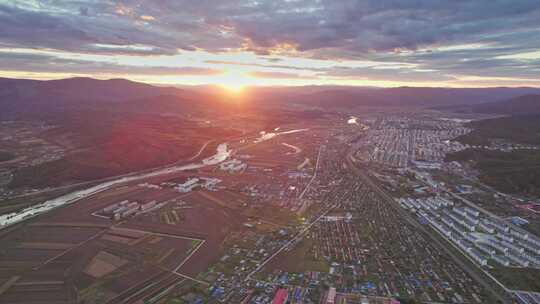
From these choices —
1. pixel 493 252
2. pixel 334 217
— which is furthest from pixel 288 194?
pixel 493 252

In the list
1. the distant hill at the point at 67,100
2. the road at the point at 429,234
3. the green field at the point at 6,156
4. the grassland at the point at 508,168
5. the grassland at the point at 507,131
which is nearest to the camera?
the road at the point at 429,234

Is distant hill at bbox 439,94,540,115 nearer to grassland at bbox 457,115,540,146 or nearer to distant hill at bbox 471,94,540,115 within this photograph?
distant hill at bbox 471,94,540,115

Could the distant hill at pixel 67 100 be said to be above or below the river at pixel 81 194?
above

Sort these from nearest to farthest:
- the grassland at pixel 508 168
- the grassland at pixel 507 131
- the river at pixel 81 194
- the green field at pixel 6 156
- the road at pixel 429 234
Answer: the road at pixel 429 234 → the river at pixel 81 194 → the grassland at pixel 508 168 → the green field at pixel 6 156 → the grassland at pixel 507 131

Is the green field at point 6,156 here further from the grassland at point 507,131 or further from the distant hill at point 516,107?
the distant hill at point 516,107

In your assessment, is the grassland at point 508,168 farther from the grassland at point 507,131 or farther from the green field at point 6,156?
the green field at point 6,156

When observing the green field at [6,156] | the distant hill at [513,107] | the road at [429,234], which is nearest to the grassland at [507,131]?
the road at [429,234]

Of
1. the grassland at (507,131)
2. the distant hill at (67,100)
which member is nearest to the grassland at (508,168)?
the grassland at (507,131)

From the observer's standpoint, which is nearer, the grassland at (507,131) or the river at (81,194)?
the river at (81,194)

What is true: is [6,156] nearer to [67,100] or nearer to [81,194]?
[81,194]

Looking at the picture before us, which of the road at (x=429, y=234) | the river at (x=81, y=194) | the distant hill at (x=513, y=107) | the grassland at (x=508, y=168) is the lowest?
the river at (x=81, y=194)

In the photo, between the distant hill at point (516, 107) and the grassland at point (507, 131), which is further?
the distant hill at point (516, 107)
